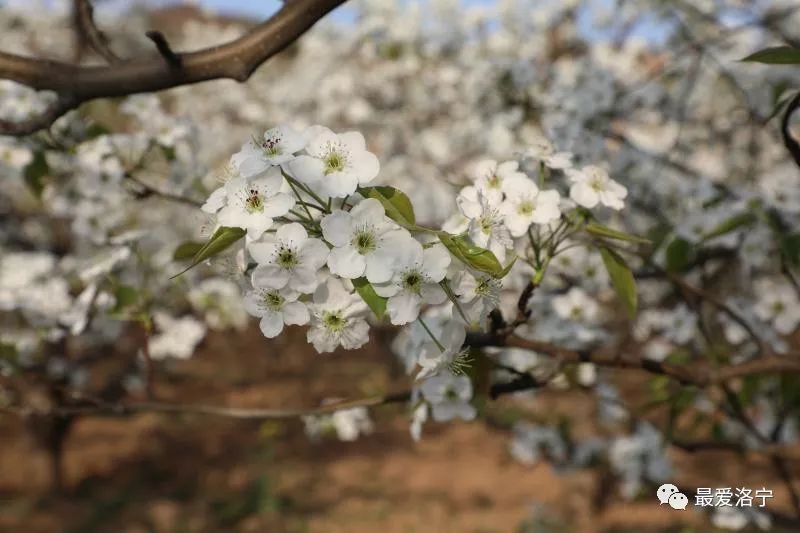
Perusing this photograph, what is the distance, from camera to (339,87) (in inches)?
257

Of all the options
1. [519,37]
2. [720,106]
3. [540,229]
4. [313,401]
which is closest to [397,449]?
[313,401]

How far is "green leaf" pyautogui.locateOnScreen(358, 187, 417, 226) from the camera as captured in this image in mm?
863

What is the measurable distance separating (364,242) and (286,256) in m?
0.10

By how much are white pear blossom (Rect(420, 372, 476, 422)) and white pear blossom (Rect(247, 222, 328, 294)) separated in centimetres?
42

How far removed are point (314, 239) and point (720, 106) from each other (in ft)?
20.9

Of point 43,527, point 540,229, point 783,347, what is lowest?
point 43,527

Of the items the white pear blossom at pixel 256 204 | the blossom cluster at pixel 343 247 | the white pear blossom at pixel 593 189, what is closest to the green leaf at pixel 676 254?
the white pear blossom at pixel 593 189

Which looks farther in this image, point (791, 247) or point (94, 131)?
point (94, 131)

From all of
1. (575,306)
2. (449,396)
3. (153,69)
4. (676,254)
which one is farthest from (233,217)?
(575,306)

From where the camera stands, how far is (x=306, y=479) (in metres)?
4.97

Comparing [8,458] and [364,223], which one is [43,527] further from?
[364,223]

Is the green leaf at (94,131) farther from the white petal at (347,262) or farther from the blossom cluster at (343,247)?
the white petal at (347,262)

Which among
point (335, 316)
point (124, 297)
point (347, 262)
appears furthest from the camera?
point (124, 297)

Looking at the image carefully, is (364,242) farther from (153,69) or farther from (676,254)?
(676,254)
